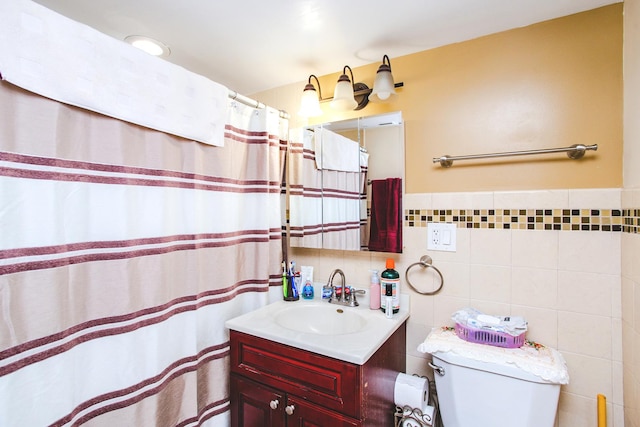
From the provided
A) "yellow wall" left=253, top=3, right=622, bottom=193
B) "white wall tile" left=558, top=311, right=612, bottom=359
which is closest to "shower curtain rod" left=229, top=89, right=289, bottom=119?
"yellow wall" left=253, top=3, right=622, bottom=193

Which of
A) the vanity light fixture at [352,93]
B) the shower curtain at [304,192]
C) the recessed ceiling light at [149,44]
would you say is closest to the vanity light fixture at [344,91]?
the vanity light fixture at [352,93]

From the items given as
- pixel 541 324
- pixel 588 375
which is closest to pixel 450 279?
pixel 541 324

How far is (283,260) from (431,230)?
90 centimetres

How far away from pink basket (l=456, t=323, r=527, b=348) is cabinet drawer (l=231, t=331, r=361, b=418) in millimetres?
507

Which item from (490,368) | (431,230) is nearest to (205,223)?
(431,230)

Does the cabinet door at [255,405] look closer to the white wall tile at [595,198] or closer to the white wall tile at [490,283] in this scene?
the white wall tile at [490,283]

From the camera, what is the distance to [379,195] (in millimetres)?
1604

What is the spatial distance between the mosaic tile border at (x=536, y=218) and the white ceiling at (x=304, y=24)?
802 mm

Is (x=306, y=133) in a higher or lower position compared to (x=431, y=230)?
higher

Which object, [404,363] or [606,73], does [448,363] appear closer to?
[404,363]

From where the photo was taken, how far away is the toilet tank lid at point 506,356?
1060mm

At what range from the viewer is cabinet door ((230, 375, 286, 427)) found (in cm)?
125

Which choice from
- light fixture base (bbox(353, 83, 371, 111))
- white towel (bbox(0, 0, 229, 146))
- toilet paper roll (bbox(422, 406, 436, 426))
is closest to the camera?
white towel (bbox(0, 0, 229, 146))

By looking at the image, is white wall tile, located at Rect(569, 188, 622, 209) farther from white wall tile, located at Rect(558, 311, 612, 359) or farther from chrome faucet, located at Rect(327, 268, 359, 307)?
chrome faucet, located at Rect(327, 268, 359, 307)
